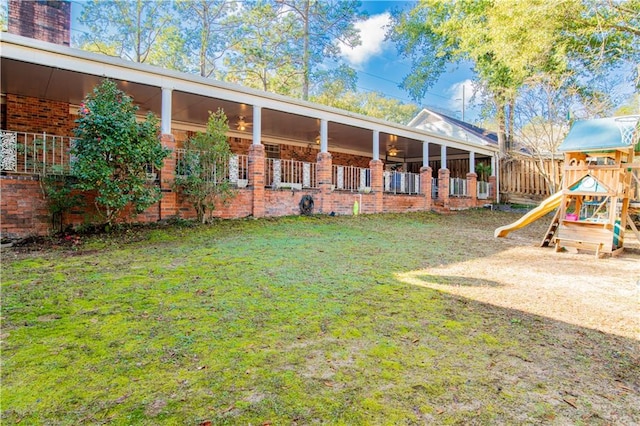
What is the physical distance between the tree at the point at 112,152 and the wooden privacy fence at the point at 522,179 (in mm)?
17468

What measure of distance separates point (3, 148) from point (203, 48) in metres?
17.5

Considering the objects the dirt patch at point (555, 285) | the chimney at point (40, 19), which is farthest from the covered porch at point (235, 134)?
the dirt patch at point (555, 285)

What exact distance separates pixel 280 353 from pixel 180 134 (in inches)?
507

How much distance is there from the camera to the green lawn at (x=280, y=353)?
1846mm

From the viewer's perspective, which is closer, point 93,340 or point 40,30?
point 93,340

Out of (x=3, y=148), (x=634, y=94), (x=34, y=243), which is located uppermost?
(x=634, y=94)

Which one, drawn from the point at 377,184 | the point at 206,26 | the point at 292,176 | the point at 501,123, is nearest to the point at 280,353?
the point at 292,176

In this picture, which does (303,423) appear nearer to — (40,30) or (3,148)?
(3,148)

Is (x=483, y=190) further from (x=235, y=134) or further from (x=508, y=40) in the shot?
(x=235, y=134)

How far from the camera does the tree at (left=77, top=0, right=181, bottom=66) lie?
69.6 feet

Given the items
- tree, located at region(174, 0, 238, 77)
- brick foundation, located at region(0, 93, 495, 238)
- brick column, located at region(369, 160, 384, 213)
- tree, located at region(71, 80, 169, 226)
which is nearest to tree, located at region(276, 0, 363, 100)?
tree, located at region(174, 0, 238, 77)

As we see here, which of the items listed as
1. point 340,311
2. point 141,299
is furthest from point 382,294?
point 141,299

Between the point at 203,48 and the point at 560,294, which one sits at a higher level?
the point at 203,48

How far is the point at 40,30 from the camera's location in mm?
10164
